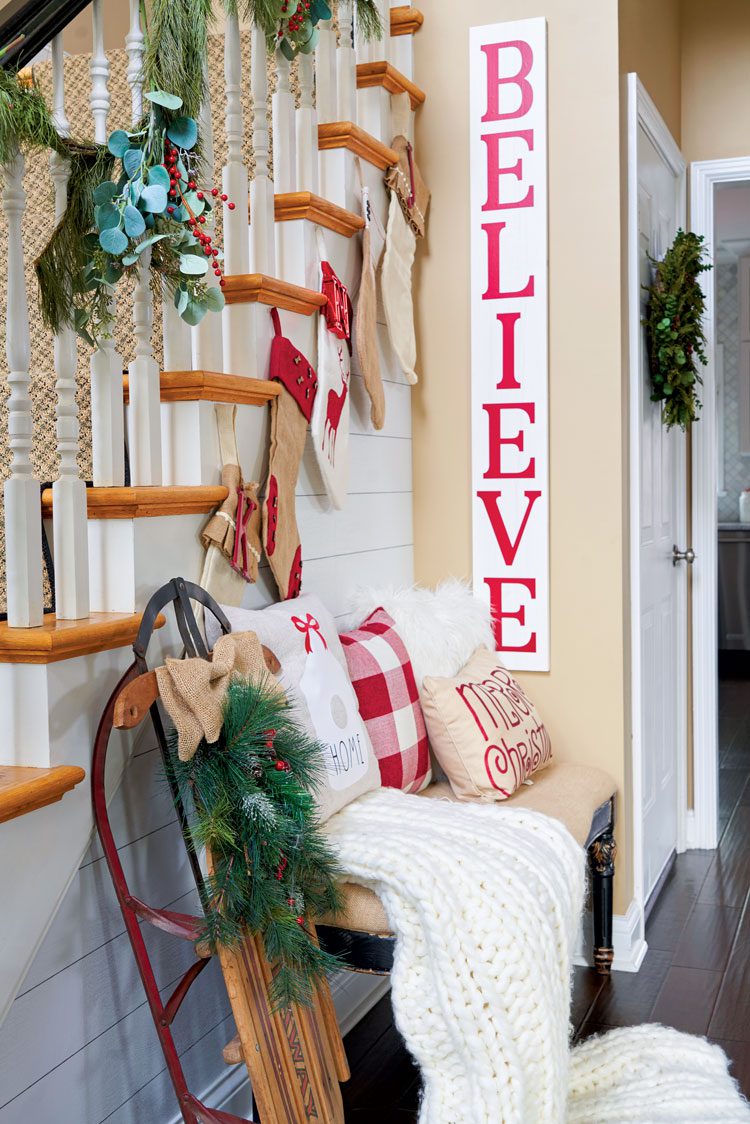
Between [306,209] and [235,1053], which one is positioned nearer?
[235,1053]

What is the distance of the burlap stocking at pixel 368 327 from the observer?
2594 mm

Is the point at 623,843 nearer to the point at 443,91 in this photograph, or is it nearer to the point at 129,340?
the point at 129,340

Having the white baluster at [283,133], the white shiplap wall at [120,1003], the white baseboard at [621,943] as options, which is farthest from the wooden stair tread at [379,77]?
the white baseboard at [621,943]

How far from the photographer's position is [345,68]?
102 inches

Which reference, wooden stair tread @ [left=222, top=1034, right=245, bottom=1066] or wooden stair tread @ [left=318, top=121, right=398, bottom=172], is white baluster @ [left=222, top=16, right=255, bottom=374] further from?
wooden stair tread @ [left=222, top=1034, right=245, bottom=1066]

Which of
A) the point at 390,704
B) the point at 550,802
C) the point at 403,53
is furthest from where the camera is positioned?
the point at 403,53

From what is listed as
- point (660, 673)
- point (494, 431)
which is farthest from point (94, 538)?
point (660, 673)

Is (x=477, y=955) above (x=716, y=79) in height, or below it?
below

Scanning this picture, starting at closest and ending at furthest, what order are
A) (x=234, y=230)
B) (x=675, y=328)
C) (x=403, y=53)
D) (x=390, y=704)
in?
(x=234, y=230) < (x=390, y=704) < (x=403, y=53) < (x=675, y=328)

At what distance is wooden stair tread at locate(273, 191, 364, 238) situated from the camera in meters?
2.34

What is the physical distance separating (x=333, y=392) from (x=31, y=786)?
47.3 inches

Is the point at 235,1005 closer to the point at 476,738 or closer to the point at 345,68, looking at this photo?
the point at 476,738

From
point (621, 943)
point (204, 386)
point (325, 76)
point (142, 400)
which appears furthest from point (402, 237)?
point (621, 943)

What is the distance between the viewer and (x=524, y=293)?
2.87 metres
